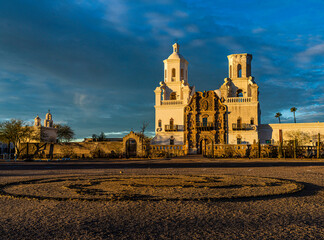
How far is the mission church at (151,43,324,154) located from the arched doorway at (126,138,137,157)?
140 inches

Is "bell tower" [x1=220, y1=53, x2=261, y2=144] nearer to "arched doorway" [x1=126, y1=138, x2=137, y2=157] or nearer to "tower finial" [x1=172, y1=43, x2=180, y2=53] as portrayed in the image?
"tower finial" [x1=172, y1=43, x2=180, y2=53]

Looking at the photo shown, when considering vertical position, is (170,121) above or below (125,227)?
above

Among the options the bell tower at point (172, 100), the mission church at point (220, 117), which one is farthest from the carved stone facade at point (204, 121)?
the bell tower at point (172, 100)

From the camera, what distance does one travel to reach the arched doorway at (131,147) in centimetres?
3469

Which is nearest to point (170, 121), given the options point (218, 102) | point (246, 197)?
point (218, 102)

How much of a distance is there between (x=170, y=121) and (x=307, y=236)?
3941 cm

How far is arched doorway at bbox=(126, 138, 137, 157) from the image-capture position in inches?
1366

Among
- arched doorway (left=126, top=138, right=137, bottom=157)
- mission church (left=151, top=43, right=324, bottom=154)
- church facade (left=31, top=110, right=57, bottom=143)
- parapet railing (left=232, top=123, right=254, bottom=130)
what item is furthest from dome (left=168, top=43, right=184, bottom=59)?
church facade (left=31, top=110, right=57, bottom=143)

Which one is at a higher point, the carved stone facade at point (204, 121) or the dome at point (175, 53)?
the dome at point (175, 53)

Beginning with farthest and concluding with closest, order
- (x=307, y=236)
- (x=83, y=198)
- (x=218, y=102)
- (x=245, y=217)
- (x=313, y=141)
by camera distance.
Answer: (x=218, y=102), (x=313, y=141), (x=83, y=198), (x=245, y=217), (x=307, y=236)

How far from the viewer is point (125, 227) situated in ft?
15.0

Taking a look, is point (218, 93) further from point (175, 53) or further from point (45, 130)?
point (45, 130)

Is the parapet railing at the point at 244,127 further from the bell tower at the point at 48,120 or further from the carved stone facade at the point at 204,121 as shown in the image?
the bell tower at the point at 48,120

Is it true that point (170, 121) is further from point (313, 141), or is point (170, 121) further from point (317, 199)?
point (317, 199)
